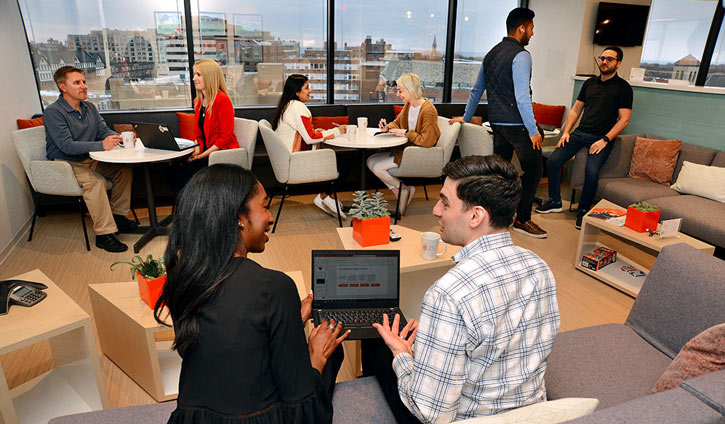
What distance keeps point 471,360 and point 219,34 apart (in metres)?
5.19

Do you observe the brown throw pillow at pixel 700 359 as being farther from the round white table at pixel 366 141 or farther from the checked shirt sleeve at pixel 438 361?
the round white table at pixel 366 141

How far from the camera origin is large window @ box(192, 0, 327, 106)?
217 inches

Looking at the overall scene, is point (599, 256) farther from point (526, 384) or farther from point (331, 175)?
point (526, 384)

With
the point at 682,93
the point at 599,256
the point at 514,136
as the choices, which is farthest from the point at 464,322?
the point at 682,93

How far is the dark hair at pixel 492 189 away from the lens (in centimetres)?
144

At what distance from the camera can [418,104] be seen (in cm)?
455

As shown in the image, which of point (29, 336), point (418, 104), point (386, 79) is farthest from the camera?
point (386, 79)

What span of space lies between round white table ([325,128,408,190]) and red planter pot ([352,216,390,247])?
152 centimetres

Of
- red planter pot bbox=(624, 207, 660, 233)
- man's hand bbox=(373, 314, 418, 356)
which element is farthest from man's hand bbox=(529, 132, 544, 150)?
man's hand bbox=(373, 314, 418, 356)

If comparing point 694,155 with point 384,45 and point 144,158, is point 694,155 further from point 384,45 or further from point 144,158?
point 144,158

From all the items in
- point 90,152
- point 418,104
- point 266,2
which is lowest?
point 90,152

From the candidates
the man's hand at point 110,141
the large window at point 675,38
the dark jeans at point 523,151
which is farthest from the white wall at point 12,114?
the large window at point 675,38

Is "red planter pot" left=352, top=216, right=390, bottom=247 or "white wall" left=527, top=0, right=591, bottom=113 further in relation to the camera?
"white wall" left=527, top=0, right=591, bottom=113

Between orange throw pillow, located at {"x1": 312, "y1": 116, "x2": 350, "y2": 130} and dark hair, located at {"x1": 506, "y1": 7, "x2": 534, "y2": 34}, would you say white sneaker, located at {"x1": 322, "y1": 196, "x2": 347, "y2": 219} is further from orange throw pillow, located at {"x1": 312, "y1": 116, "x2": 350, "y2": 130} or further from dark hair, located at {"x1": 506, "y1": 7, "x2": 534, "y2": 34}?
dark hair, located at {"x1": 506, "y1": 7, "x2": 534, "y2": 34}
